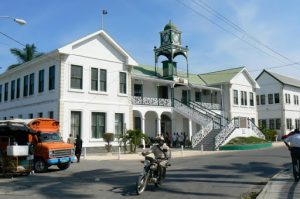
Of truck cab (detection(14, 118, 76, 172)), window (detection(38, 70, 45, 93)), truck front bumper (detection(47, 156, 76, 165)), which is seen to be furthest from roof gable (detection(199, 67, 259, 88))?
truck front bumper (detection(47, 156, 76, 165))

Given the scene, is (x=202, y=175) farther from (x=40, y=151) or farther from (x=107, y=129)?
(x=107, y=129)

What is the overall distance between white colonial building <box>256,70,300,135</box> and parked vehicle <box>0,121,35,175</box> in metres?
43.1

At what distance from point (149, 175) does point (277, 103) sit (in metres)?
46.9

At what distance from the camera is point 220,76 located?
47.6m

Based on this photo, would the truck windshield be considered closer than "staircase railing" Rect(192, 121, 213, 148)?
Yes

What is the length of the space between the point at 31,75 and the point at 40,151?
16.4 meters

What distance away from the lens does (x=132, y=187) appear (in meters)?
11.3

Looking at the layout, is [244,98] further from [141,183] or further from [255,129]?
[141,183]

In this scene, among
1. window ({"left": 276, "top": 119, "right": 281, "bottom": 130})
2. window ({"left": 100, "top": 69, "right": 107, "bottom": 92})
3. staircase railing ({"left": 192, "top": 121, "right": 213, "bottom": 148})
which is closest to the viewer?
window ({"left": 100, "top": 69, "right": 107, "bottom": 92})

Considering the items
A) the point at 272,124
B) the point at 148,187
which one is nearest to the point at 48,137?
the point at 148,187

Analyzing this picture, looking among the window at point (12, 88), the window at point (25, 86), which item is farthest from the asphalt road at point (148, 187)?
the window at point (12, 88)

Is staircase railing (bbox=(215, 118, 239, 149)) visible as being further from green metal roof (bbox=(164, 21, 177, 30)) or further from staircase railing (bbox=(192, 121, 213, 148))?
green metal roof (bbox=(164, 21, 177, 30))

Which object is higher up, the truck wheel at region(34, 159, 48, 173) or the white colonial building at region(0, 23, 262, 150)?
the white colonial building at region(0, 23, 262, 150)

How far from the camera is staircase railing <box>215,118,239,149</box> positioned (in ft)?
104
